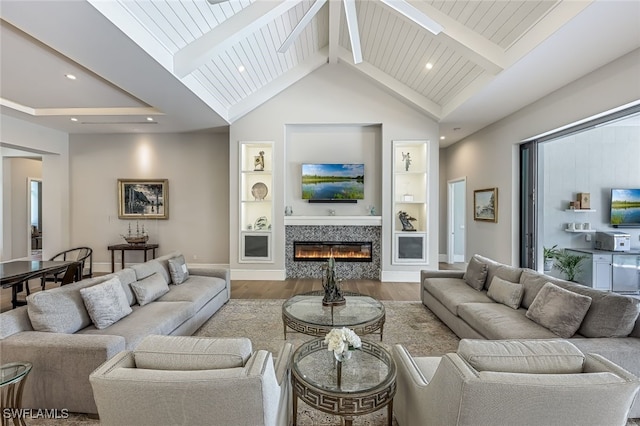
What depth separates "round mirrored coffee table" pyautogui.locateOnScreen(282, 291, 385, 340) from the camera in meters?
2.69

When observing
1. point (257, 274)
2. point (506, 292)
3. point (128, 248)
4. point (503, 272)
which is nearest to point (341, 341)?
point (506, 292)

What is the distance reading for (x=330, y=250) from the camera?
6.14m

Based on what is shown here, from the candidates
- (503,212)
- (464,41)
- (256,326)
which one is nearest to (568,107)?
(464,41)

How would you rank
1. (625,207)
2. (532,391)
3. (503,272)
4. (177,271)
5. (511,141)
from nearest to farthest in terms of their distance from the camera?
1. (532,391)
2. (503,272)
3. (177,271)
4. (625,207)
5. (511,141)

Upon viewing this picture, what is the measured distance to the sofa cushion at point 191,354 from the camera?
1.41m

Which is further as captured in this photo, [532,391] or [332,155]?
[332,155]

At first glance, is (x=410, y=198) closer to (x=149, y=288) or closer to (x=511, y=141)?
(x=511, y=141)

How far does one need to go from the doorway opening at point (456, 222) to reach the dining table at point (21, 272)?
7.90 m

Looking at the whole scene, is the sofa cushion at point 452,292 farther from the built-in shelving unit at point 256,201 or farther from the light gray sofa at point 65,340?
the built-in shelving unit at point 256,201

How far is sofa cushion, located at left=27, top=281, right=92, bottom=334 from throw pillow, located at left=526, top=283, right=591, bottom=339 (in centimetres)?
404

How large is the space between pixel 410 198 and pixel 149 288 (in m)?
4.89

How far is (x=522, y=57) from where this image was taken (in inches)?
129

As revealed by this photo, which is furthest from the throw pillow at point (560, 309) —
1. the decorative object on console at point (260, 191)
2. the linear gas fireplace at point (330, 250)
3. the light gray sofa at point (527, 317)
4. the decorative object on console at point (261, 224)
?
the decorative object on console at point (260, 191)

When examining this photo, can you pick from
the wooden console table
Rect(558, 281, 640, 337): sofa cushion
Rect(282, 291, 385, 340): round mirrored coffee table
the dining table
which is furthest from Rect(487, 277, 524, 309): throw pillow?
the wooden console table
